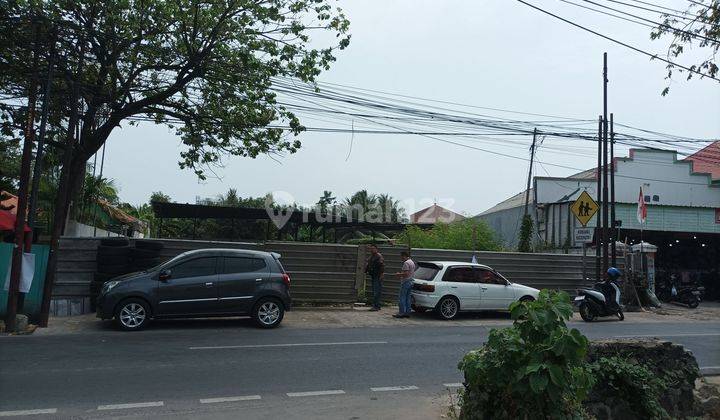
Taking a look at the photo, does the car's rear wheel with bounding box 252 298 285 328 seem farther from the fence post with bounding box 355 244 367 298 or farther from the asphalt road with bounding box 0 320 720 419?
the fence post with bounding box 355 244 367 298

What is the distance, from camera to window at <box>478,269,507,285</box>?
651 inches

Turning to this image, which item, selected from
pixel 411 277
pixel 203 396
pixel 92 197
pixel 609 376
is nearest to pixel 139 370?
pixel 203 396

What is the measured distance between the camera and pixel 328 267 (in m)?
18.2

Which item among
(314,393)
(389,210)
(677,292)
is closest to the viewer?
(314,393)

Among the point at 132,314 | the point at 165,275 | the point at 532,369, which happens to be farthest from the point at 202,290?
the point at 532,369

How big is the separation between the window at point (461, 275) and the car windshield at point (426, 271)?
0.33 m

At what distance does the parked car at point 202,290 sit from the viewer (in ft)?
40.5

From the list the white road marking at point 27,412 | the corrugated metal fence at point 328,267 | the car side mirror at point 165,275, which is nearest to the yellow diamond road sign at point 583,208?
the corrugated metal fence at point 328,267

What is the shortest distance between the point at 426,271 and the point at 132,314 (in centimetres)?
765

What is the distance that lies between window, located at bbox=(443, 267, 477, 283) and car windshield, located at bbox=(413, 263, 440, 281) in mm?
329

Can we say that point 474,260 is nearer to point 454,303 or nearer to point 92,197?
point 454,303

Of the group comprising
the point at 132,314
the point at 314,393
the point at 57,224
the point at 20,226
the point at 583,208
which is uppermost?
the point at 583,208

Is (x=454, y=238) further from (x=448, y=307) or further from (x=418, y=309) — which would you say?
(x=448, y=307)

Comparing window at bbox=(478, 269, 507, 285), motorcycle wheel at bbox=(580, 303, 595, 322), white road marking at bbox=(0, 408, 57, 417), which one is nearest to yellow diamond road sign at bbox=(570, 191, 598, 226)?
motorcycle wheel at bbox=(580, 303, 595, 322)
